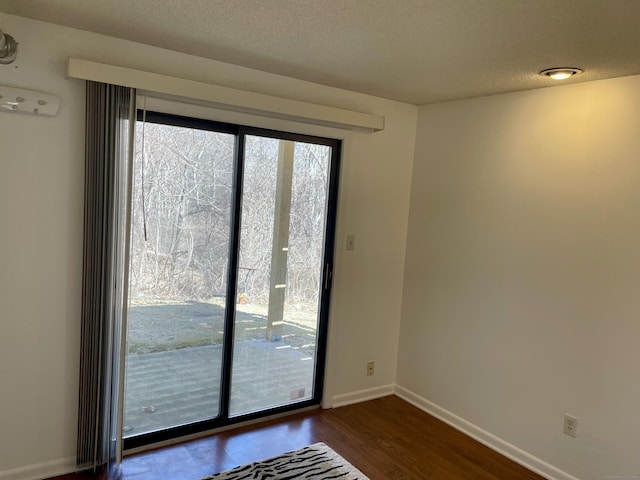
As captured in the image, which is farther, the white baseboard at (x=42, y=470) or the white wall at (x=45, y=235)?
the white baseboard at (x=42, y=470)

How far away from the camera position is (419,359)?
11.9ft

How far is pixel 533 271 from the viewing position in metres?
2.85

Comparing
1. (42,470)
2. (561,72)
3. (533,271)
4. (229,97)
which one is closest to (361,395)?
(533,271)

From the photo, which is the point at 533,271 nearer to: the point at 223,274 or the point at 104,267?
the point at 223,274

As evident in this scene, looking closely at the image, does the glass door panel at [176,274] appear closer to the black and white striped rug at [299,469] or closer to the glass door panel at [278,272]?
the glass door panel at [278,272]

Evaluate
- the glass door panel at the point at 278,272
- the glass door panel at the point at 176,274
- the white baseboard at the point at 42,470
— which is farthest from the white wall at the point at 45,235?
the glass door panel at the point at 278,272

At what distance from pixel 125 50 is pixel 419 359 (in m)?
2.92

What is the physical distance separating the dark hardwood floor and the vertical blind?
0.30 meters

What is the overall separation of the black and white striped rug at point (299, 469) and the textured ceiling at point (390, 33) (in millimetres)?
2320

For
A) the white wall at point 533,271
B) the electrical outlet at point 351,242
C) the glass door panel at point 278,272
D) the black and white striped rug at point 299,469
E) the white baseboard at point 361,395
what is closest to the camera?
the white wall at point 533,271

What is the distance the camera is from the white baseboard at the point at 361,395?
11.6ft

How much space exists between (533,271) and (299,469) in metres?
1.85

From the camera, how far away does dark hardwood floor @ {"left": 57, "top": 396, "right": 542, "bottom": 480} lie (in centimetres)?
266

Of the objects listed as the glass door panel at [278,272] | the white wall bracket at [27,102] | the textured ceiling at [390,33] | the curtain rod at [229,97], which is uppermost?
the textured ceiling at [390,33]
